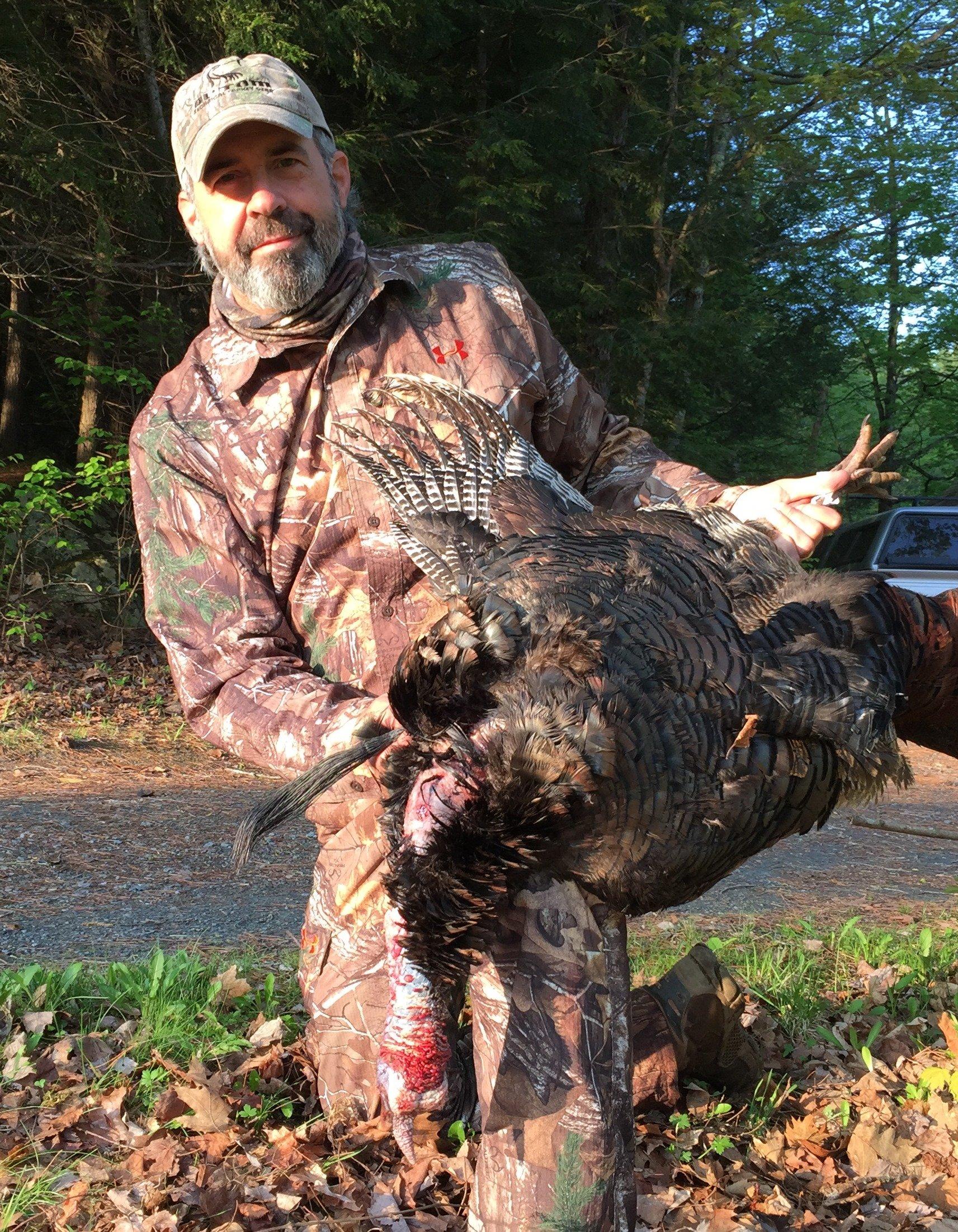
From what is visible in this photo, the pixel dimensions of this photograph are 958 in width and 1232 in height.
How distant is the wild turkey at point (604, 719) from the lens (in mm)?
1950

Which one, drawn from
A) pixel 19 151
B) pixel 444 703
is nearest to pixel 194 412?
pixel 444 703

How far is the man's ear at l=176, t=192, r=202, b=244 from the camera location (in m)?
3.79

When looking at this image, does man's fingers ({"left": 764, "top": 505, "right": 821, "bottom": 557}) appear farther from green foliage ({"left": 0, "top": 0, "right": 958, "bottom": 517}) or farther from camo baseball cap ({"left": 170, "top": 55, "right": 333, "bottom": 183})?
green foliage ({"left": 0, "top": 0, "right": 958, "bottom": 517})

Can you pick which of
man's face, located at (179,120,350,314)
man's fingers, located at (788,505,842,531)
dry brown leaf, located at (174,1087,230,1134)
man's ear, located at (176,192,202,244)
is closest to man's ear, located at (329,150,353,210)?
man's face, located at (179,120,350,314)

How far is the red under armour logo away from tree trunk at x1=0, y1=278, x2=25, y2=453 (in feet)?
28.8

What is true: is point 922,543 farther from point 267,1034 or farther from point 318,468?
point 267,1034

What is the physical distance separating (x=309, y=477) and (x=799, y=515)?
6.04ft

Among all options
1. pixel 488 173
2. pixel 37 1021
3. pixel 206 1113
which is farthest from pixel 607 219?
pixel 206 1113

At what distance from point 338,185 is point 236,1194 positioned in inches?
135

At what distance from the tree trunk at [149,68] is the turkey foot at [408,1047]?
9047mm

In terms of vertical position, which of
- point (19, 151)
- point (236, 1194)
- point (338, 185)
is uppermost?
point (19, 151)

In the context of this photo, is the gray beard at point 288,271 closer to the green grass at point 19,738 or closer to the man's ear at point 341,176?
the man's ear at point 341,176

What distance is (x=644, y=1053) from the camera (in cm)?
322

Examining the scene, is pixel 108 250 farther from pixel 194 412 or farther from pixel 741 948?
pixel 741 948
